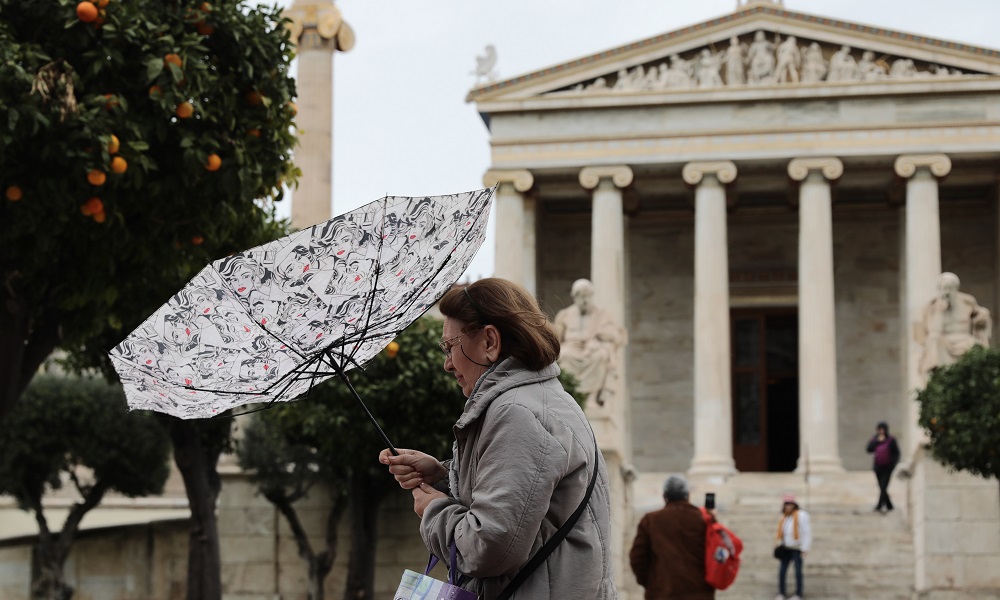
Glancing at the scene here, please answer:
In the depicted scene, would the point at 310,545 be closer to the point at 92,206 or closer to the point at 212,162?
the point at 212,162

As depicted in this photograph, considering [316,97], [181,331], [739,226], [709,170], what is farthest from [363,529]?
[181,331]

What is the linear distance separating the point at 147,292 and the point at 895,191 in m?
25.1

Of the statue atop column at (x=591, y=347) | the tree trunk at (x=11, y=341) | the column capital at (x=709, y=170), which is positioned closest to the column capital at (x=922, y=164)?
the column capital at (x=709, y=170)

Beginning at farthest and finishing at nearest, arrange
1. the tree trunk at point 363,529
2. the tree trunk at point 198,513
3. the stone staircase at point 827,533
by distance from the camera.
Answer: the tree trunk at point 363,529
the tree trunk at point 198,513
the stone staircase at point 827,533

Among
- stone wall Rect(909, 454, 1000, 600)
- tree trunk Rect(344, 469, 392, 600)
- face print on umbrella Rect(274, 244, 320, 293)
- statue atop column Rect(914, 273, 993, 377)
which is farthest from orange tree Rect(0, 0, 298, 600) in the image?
statue atop column Rect(914, 273, 993, 377)

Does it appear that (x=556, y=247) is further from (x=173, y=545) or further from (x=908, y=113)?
(x=173, y=545)

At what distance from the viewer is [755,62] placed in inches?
1328

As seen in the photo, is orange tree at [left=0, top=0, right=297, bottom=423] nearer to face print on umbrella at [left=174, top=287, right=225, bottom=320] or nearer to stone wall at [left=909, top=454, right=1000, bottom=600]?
face print on umbrella at [left=174, top=287, right=225, bottom=320]

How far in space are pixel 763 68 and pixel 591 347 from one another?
1302 centimetres

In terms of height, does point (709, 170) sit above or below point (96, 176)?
above

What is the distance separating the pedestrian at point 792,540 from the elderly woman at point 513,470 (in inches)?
576

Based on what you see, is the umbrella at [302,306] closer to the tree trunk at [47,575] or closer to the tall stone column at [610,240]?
the tree trunk at [47,575]

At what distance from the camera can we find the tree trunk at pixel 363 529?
72.8 feet

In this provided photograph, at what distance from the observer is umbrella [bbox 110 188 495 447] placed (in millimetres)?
4281
